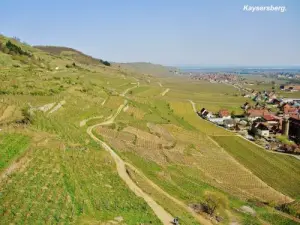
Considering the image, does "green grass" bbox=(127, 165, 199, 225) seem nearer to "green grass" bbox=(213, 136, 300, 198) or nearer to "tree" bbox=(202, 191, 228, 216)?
"tree" bbox=(202, 191, 228, 216)

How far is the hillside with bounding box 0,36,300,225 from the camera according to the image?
918 inches

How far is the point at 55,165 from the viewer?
2836 centimetres

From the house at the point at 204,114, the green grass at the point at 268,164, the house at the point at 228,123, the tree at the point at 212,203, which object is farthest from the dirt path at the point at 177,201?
the house at the point at 204,114

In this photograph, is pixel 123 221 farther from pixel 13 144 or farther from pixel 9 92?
pixel 9 92

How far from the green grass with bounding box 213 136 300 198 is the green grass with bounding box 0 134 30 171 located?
33.7 meters

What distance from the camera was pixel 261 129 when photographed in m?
77.5

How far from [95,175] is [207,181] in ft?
56.9

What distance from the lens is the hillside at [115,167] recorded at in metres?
23.3

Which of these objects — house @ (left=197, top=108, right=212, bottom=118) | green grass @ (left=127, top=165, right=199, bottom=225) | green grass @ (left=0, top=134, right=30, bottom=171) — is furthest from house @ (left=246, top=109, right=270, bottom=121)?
green grass @ (left=0, top=134, right=30, bottom=171)

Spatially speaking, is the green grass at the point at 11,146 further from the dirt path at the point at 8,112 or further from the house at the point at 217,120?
the house at the point at 217,120

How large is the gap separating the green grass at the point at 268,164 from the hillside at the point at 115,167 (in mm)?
175

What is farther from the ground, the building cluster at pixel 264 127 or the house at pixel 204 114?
the house at pixel 204 114

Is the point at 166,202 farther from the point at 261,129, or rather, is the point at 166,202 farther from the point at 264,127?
the point at 264,127

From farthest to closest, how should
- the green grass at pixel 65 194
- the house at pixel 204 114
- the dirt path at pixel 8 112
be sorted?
the house at pixel 204 114 < the dirt path at pixel 8 112 < the green grass at pixel 65 194
